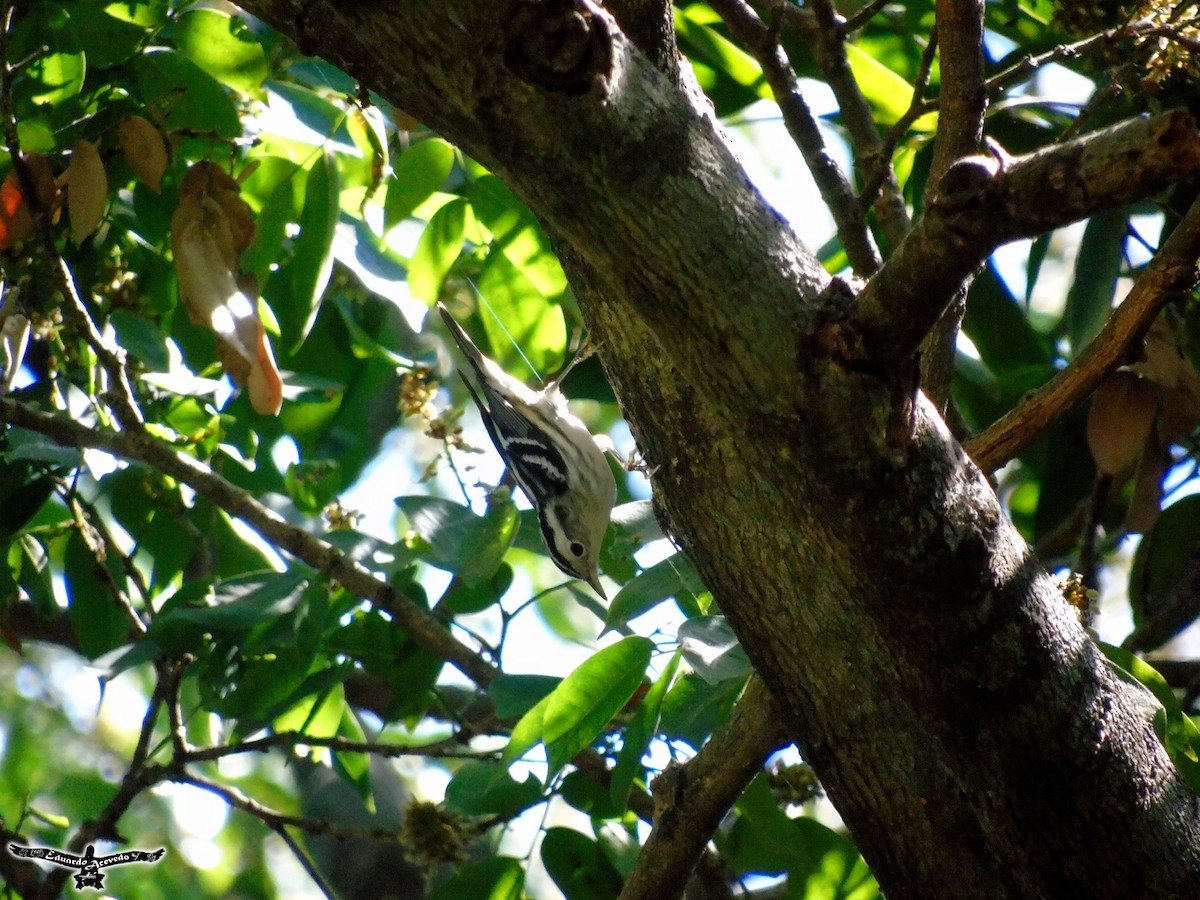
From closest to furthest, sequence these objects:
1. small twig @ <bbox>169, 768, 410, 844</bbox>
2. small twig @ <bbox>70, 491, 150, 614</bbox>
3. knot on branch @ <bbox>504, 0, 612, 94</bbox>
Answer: knot on branch @ <bbox>504, 0, 612, 94</bbox> < small twig @ <bbox>169, 768, 410, 844</bbox> < small twig @ <bbox>70, 491, 150, 614</bbox>

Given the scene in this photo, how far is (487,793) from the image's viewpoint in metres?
2.82

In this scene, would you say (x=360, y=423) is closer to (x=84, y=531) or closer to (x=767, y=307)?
(x=84, y=531)

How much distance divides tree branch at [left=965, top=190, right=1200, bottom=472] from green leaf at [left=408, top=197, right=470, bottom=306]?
5.04 feet

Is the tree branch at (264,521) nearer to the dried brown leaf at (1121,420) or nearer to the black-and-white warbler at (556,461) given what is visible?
the black-and-white warbler at (556,461)

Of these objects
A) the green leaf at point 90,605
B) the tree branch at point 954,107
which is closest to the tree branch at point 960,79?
the tree branch at point 954,107

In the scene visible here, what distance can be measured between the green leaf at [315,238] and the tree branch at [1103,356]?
166cm

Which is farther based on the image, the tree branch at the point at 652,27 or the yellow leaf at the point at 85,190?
the yellow leaf at the point at 85,190

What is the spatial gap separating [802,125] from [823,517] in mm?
1452

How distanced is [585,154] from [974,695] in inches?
39.7

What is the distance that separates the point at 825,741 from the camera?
6.42 feet

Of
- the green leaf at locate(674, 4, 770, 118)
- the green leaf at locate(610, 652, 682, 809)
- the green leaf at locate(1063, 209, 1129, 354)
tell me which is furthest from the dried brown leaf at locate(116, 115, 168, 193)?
the green leaf at locate(1063, 209, 1129, 354)

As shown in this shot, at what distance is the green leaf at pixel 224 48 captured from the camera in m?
3.12

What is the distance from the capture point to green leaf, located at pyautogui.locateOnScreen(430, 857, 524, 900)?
115 inches

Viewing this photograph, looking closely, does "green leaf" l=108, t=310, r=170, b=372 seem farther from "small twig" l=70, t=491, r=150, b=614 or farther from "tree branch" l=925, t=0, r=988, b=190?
"tree branch" l=925, t=0, r=988, b=190
